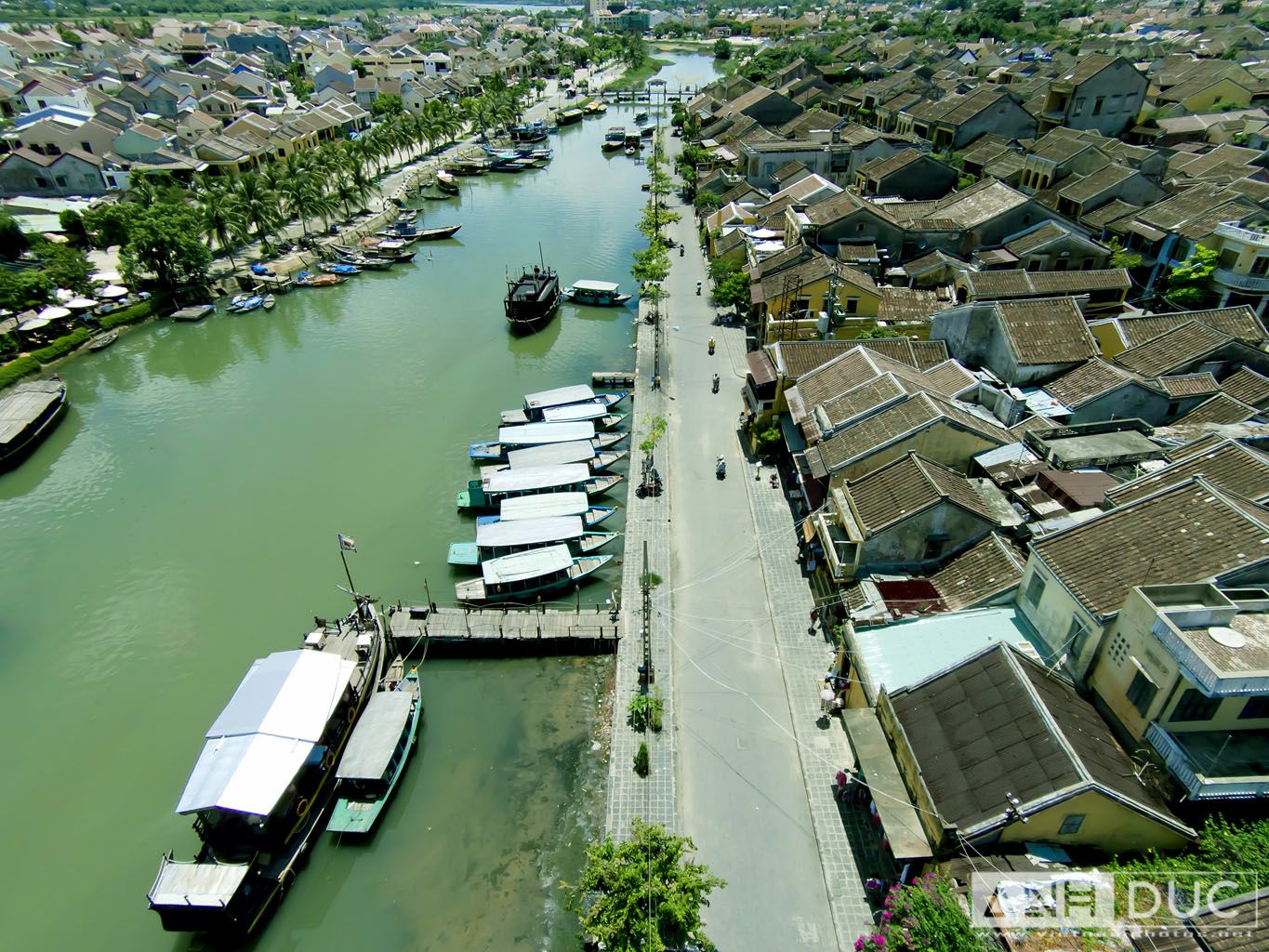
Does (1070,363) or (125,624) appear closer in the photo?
(125,624)

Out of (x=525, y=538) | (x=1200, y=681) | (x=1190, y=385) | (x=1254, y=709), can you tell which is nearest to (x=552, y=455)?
(x=525, y=538)

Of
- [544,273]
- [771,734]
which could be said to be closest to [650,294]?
[544,273]

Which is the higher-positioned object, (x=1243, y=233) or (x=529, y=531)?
(x=1243, y=233)

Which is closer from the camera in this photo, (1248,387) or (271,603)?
(1248,387)

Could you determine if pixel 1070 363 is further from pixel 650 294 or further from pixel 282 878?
pixel 282 878

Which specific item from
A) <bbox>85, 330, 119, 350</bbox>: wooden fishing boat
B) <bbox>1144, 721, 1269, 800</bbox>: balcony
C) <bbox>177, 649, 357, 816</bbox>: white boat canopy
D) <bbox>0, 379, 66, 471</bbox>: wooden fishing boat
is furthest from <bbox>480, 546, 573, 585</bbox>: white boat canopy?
<bbox>85, 330, 119, 350</bbox>: wooden fishing boat

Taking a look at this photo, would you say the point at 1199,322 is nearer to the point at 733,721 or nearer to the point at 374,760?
the point at 733,721
